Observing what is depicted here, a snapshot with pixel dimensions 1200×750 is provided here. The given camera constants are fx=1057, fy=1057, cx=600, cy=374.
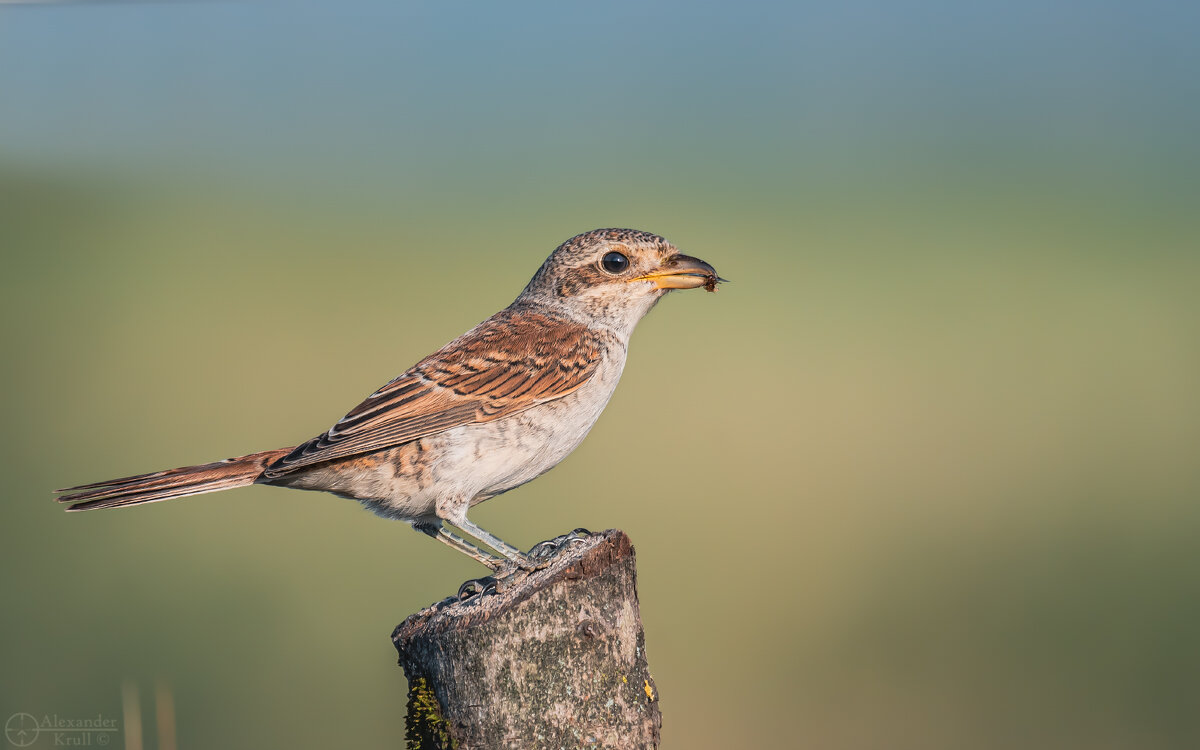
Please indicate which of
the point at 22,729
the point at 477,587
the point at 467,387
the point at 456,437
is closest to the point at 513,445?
the point at 456,437

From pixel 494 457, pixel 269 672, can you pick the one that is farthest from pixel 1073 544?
pixel 494 457

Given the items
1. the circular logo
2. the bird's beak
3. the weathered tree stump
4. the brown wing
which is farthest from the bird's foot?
the circular logo

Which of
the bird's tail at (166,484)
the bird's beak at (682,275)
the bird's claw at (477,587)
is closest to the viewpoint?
the bird's claw at (477,587)

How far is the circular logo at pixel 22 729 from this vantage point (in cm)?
692

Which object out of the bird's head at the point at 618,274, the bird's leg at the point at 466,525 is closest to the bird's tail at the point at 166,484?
the bird's leg at the point at 466,525

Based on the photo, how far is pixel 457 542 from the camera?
539 centimetres

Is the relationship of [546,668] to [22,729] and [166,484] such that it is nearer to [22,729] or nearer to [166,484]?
[166,484]

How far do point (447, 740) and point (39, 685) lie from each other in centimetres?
675

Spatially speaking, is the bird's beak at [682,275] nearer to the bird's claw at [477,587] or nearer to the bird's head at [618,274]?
the bird's head at [618,274]

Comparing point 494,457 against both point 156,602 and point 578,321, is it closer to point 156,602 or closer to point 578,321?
point 578,321

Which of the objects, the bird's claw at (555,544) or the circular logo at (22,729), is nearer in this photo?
the bird's claw at (555,544)

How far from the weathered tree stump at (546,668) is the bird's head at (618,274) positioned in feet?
6.91

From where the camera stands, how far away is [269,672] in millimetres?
9633

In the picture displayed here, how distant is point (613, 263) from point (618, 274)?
0.07 m
